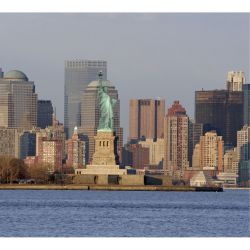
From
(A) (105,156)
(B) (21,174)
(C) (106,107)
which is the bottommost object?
(B) (21,174)

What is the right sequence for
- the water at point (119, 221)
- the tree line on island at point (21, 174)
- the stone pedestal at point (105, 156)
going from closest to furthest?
1. the water at point (119, 221)
2. the stone pedestal at point (105, 156)
3. the tree line on island at point (21, 174)

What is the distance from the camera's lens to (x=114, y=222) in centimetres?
5750

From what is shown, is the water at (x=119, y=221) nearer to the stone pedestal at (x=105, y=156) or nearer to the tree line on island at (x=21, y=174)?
the stone pedestal at (x=105, y=156)

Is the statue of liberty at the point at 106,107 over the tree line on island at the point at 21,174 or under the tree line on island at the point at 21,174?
over

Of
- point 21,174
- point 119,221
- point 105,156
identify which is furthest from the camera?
point 21,174

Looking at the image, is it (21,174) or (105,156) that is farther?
(21,174)

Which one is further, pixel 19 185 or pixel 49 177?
pixel 49 177

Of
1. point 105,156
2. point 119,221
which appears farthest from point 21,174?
point 119,221

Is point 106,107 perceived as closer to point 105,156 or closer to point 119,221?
point 105,156

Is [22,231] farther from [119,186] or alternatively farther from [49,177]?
[49,177]

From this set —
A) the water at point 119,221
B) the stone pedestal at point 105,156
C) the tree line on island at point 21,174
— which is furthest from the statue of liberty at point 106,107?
the water at point 119,221

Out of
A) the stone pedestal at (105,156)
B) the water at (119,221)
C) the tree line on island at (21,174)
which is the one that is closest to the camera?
the water at (119,221)
